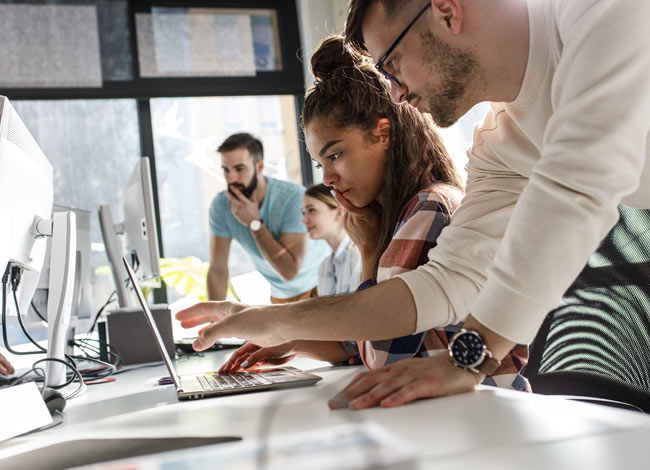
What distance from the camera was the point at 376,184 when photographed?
52.2 inches

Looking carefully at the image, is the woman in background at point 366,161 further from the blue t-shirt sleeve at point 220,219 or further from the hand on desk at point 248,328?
the blue t-shirt sleeve at point 220,219

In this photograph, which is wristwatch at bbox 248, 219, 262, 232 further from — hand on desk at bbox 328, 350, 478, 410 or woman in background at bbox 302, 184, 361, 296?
hand on desk at bbox 328, 350, 478, 410

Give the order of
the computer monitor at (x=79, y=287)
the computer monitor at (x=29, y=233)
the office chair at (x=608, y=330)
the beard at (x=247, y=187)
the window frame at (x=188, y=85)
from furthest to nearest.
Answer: the window frame at (x=188, y=85), the beard at (x=247, y=187), the computer monitor at (x=79, y=287), the computer monitor at (x=29, y=233), the office chair at (x=608, y=330)

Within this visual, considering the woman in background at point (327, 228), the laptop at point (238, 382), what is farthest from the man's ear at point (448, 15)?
the woman in background at point (327, 228)

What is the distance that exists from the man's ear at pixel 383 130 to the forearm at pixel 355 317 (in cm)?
46

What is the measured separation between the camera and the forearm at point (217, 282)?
10.3ft

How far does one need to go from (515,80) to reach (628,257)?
33 cm

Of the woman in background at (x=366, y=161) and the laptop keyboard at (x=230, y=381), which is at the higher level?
the woman in background at (x=366, y=161)

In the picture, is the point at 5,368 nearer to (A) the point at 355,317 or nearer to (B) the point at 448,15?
(A) the point at 355,317

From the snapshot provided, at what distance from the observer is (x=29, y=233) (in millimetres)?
1191

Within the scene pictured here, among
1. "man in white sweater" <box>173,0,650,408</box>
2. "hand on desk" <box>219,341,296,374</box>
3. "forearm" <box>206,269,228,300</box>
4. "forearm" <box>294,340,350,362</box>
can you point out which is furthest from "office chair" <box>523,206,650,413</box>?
"forearm" <box>206,269,228,300</box>

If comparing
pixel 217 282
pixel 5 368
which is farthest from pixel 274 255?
pixel 5 368

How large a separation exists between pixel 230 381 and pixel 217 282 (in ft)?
7.32

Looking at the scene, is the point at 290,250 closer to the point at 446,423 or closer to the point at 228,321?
the point at 228,321
